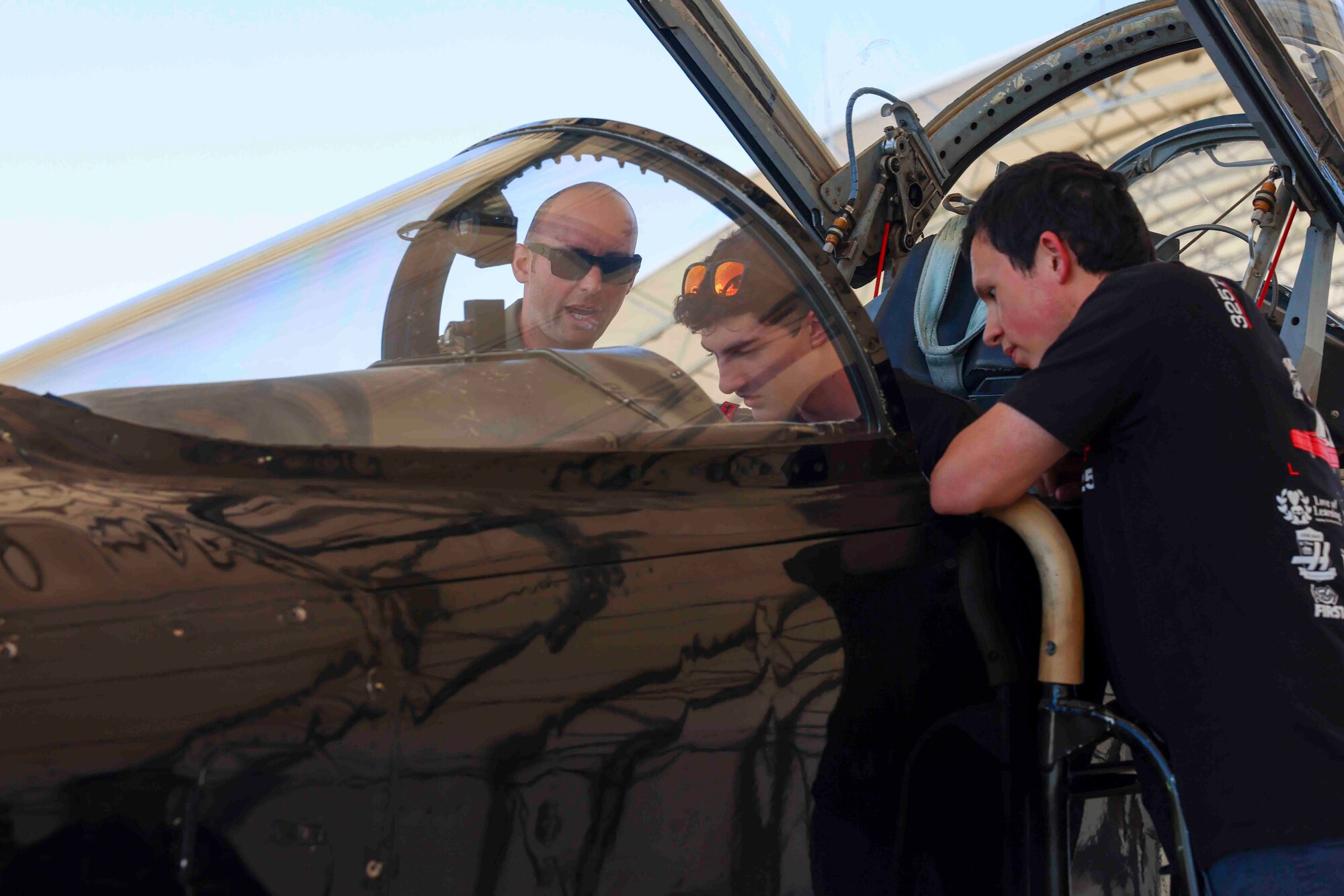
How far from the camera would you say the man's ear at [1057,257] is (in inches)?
71.3

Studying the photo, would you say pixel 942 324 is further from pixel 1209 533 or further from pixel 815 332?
pixel 1209 533

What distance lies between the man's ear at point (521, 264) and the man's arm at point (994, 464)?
649mm

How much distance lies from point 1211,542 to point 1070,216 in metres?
0.59

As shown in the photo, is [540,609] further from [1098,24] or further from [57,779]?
[1098,24]

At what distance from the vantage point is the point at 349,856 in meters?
1.02

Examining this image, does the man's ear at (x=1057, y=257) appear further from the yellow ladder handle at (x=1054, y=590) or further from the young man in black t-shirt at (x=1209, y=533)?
the yellow ladder handle at (x=1054, y=590)

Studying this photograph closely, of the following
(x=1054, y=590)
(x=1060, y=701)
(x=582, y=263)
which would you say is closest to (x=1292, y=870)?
(x=1060, y=701)

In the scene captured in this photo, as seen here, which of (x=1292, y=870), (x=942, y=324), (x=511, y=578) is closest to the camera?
(x=511, y=578)

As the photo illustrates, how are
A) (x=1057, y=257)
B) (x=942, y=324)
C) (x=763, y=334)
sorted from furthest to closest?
(x=942, y=324), (x=1057, y=257), (x=763, y=334)

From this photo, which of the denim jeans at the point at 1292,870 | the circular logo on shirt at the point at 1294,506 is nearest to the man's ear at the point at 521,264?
the circular logo on shirt at the point at 1294,506

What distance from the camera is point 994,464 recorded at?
157 centimetres

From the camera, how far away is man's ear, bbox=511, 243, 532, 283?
1604 millimetres

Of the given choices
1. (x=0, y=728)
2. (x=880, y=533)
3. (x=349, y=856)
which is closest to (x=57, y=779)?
(x=0, y=728)

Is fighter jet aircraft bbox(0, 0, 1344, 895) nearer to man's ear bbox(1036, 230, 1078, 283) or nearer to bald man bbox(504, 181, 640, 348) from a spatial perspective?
bald man bbox(504, 181, 640, 348)
